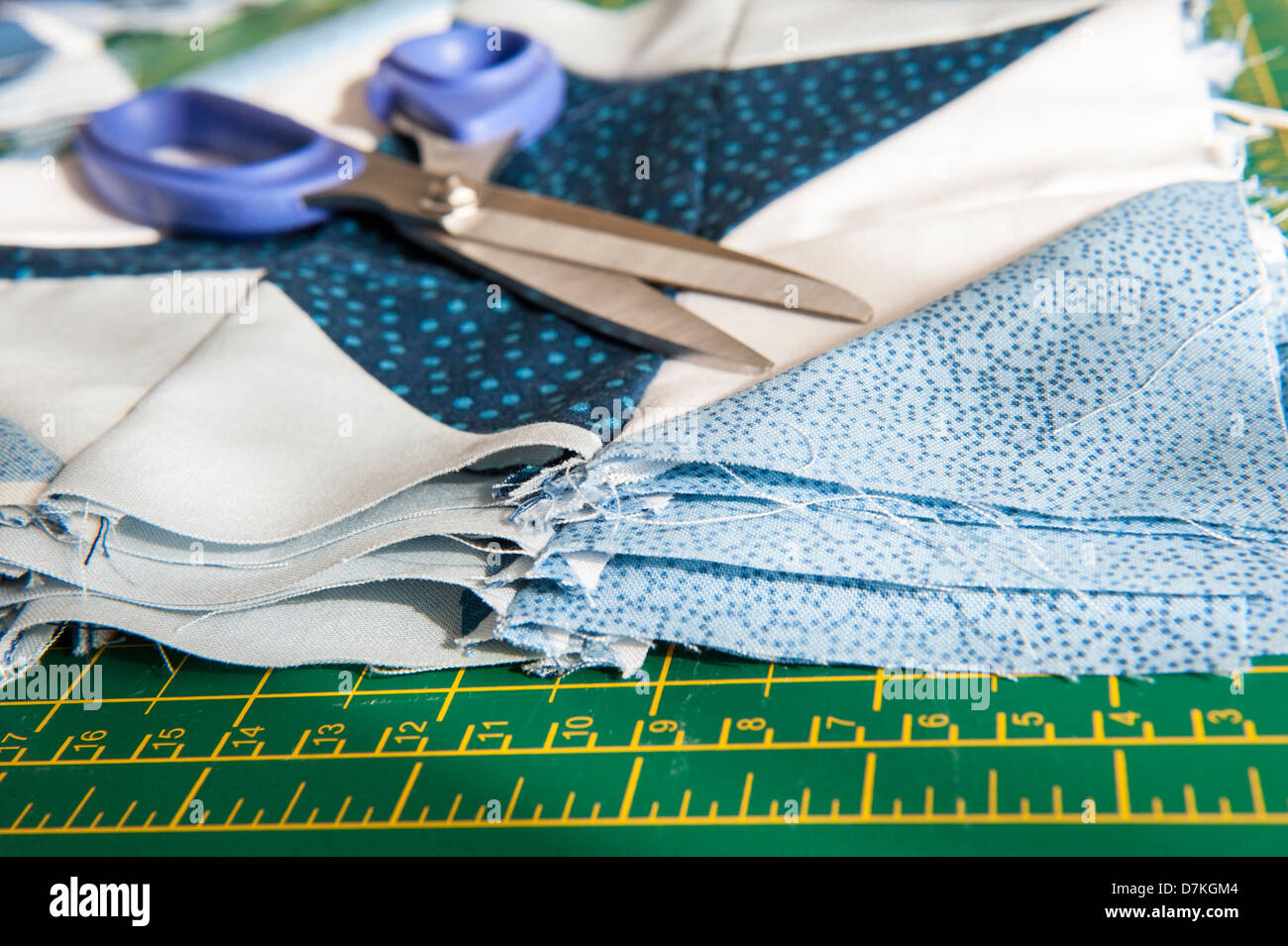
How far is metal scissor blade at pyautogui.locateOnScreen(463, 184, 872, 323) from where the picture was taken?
1.03 meters

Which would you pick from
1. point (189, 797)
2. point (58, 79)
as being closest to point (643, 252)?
point (189, 797)

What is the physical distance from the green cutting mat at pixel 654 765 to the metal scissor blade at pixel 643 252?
0.34 meters

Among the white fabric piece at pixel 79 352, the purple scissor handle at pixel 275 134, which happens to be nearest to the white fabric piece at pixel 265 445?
the white fabric piece at pixel 79 352

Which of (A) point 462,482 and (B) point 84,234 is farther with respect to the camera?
(B) point 84,234

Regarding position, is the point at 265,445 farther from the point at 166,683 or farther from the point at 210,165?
the point at 210,165

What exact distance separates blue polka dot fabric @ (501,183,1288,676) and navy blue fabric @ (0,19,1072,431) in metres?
0.12

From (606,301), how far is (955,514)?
38cm

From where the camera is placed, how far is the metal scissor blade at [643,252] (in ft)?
3.38

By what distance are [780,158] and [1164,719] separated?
73 cm

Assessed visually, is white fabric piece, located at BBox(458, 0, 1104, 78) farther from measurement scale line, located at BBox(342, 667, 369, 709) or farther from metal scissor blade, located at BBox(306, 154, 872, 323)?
measurement scale line, located at BBox(342, 667, 369, 709)

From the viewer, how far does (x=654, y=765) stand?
2.59 ft

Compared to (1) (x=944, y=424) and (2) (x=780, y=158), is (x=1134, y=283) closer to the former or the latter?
(1) (x=944, y=424)
